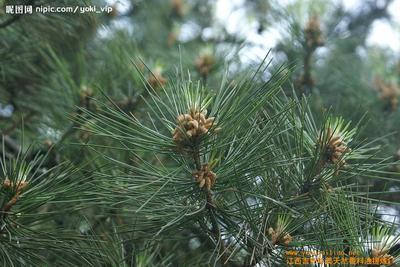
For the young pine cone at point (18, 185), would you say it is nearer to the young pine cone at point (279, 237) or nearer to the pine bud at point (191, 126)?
the pine bud at point (191, 126)

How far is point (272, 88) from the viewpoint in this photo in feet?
2.66

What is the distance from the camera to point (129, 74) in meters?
1.42

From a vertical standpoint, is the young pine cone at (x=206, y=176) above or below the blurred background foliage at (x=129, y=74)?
below

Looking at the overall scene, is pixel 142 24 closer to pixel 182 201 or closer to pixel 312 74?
pixel 312 74

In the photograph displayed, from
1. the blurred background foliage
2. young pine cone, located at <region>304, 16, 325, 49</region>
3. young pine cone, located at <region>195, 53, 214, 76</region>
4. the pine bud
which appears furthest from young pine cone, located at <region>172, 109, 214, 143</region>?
young pine cone, located at <region>304, 16, 325, 49</region>

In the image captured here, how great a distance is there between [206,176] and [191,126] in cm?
8

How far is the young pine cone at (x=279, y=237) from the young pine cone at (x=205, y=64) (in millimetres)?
707

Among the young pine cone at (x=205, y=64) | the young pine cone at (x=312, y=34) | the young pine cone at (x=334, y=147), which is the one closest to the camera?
the young pine cone at (x=334, y=147)

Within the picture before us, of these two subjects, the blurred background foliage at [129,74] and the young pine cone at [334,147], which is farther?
the blurred background foliage at [129,74]

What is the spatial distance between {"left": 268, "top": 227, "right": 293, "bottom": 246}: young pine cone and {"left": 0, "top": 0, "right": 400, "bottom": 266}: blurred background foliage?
7.5 inches

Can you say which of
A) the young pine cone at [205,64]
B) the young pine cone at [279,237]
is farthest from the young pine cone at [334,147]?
the young pine cone at [205,64]

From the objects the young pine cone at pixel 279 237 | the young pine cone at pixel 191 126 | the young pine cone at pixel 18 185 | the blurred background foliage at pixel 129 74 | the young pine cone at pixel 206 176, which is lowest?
the young pine cone at pixel 279 237

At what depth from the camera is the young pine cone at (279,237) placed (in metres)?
0.87

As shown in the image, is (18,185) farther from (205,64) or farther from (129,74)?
(205,64)
